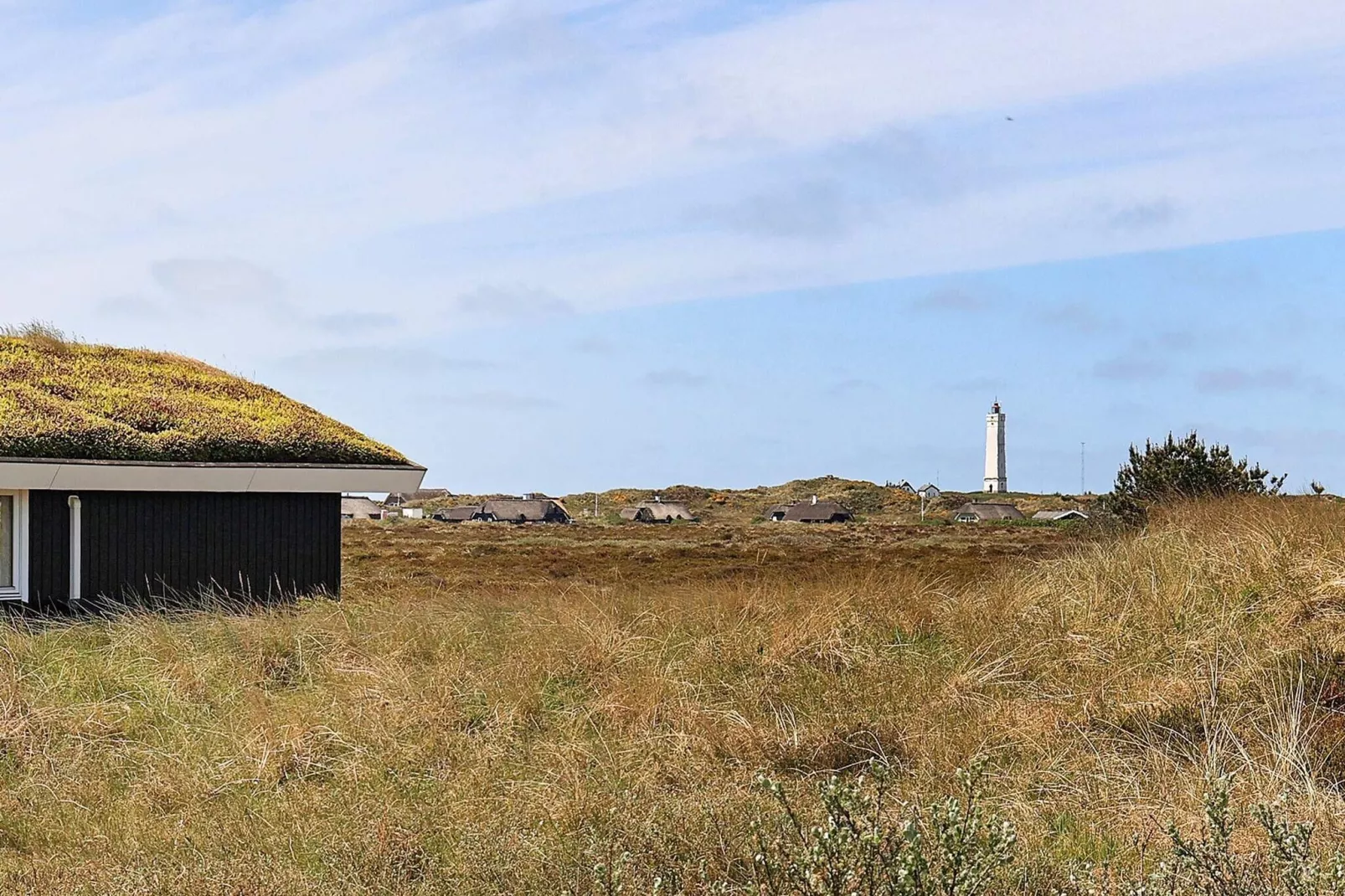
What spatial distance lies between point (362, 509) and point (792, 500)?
71.4ft

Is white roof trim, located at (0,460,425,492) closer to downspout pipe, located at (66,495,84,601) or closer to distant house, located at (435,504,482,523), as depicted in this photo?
downspout pipe, located at (66,495,84,601)

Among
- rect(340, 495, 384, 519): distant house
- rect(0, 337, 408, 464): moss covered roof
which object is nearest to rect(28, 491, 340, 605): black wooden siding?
rect(0, 337, 408, 464): moss covered roof

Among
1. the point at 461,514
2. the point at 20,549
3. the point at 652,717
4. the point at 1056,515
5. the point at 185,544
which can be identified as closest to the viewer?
the point at 652,717

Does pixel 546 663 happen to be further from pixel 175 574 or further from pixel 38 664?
pixel 175 574

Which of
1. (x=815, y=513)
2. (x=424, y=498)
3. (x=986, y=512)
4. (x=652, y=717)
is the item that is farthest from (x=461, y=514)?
(x=652, y=717)

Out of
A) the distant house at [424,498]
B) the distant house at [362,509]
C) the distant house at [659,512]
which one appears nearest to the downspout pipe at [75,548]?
the distant house at [659,512]

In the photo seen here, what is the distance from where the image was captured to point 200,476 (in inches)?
508

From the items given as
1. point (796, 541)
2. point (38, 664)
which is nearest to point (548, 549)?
point (796, 541)

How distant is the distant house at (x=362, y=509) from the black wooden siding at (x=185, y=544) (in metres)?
47.2

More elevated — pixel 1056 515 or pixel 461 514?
pixel 1056 515

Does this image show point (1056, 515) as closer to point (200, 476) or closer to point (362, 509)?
point (362, 509)

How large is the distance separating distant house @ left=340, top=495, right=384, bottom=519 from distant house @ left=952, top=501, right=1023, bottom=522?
26.4 metres

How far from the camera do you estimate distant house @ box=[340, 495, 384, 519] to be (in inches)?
2445

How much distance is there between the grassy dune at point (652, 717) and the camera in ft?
17.7
